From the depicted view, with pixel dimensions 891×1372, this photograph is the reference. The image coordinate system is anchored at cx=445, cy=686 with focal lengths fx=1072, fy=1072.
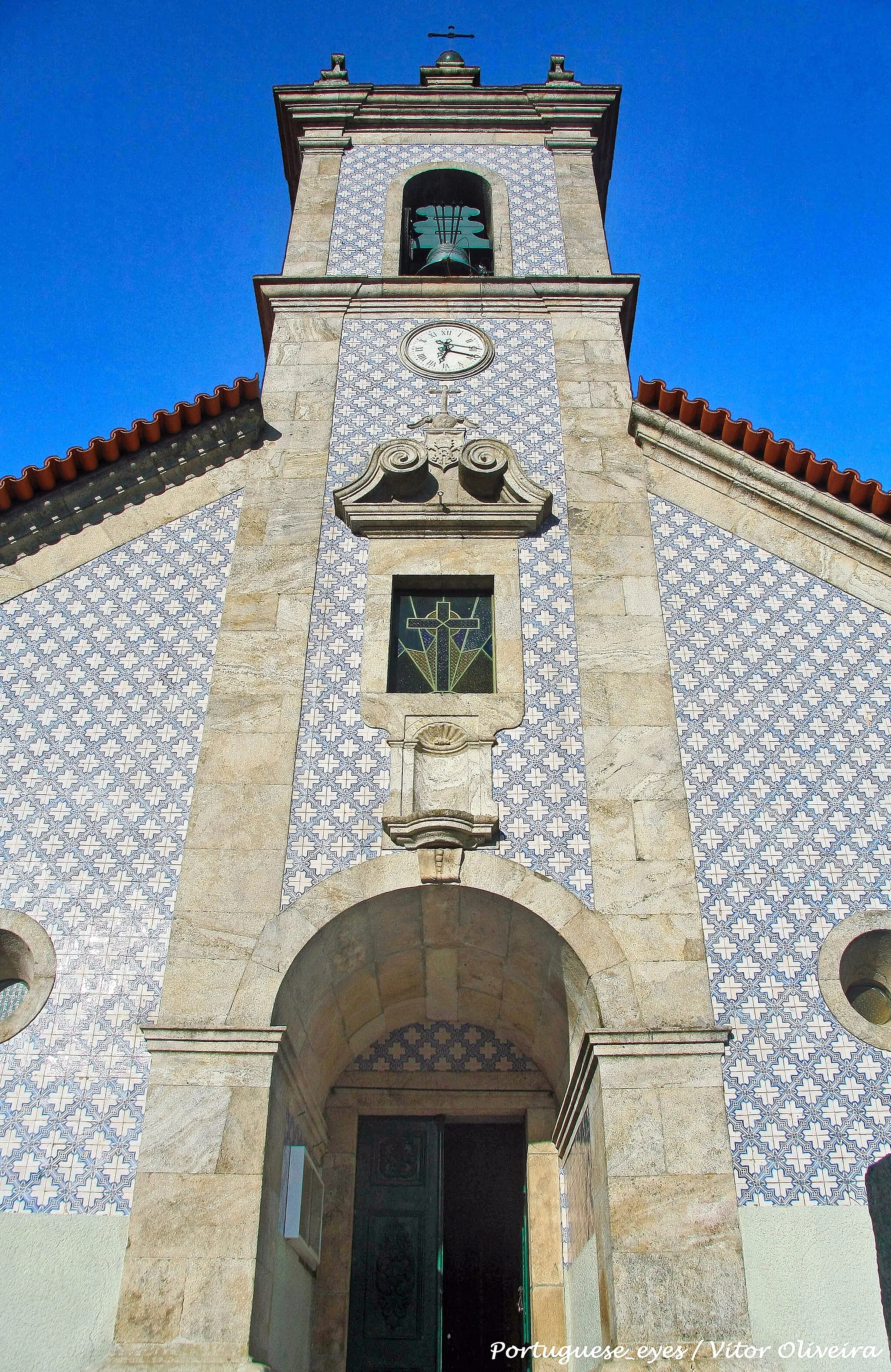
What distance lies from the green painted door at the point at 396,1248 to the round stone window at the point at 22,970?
2.64m

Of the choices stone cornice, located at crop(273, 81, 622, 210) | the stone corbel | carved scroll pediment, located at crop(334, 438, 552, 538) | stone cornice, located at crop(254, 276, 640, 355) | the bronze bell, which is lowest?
the stone corbel

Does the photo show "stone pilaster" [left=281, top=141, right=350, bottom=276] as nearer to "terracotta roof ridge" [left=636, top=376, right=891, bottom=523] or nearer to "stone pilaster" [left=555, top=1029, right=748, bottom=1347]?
"terracotta roof ridge" [left=636, top=376, right=891, bottom=523]

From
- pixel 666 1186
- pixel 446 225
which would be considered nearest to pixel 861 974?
pixel 666 1186

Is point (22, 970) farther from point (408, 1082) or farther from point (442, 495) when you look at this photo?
point (442, 495)

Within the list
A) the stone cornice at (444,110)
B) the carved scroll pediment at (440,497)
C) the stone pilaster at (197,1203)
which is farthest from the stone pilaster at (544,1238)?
the stone cornice at (444,110)

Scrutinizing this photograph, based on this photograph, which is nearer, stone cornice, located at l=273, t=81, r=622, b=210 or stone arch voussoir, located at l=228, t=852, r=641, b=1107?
stone arch voussoir, located at l=228, t=852, r=641, b=1107

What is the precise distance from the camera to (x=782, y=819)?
656 cm

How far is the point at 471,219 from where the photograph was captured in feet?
36.5

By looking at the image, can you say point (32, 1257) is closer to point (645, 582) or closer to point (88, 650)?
point (88, 650)

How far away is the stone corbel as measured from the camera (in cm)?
638

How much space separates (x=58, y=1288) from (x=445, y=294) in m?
8.01

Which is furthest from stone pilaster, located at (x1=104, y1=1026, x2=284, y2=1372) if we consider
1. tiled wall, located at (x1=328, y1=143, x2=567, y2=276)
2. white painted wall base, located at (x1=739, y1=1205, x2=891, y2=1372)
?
tiled wall, located at (x1=328, y1=143, x2=567, y2=276)

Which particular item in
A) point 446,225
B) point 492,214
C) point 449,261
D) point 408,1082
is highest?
point 446,225

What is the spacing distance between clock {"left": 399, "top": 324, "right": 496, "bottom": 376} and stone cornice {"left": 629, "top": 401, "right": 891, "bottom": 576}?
1506 millimetres
